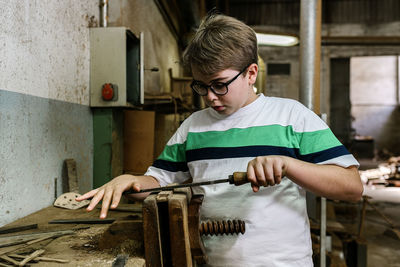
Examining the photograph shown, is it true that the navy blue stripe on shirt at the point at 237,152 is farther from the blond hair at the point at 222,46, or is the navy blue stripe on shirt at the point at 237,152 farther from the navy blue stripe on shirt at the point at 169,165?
the blond hair at the point at 222,46

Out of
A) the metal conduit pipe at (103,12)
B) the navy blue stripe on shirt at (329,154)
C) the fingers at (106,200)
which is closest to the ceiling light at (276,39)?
the metal conduit pipe at (103,12)

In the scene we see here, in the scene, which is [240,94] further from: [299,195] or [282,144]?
[299,195]

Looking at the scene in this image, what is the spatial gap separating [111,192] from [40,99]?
114 cm

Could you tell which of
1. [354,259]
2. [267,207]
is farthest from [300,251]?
[354,259]

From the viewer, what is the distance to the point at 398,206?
20.2 feet

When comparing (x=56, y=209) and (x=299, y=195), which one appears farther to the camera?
(x=56, y=209)

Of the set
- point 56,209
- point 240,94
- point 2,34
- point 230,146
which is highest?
point 2,34

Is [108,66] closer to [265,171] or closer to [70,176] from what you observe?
[70,176]

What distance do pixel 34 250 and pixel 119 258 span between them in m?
0.49

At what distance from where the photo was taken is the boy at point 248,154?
1226mm

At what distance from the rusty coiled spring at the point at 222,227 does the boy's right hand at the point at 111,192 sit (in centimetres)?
29

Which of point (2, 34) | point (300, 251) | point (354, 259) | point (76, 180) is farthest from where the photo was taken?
point (354, 259)

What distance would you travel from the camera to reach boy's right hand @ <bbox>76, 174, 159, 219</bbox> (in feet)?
3.63

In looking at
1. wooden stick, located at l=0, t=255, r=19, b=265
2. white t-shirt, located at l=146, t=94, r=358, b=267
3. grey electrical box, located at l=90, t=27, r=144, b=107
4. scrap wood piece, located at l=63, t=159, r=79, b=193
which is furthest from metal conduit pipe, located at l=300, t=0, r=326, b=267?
wooden stick, located at l=0, t=255, r=19, b=265
